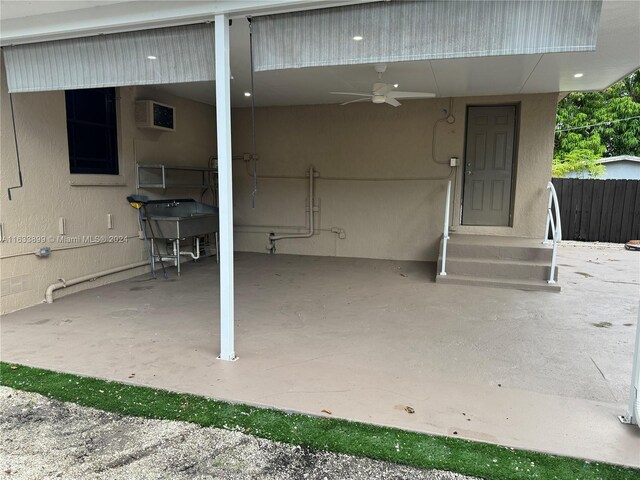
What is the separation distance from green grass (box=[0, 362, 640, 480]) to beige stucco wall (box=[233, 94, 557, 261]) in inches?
198

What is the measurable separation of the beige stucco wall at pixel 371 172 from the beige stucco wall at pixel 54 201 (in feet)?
7.11

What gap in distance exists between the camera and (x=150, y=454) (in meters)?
2.05

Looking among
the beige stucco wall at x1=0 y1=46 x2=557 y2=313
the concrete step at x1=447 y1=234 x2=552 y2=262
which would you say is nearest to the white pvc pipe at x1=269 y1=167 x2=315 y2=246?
the beige stucco wall at x1=0 y1=46 x2=557 y2=313

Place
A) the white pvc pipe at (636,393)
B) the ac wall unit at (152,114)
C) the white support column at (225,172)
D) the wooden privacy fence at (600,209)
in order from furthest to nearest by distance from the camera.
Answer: the wooden privacy fence at (600,209) < the ac wall unit at (152,114) < the white support column at (225,172) < the white pvc pipe at (636,393)

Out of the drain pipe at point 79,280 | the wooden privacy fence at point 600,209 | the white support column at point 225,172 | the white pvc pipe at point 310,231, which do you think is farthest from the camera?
the wooden privacy fence at point 600,209

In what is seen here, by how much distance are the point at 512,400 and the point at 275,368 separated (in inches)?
58.3

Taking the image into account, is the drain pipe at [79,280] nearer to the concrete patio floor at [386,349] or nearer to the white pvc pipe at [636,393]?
the concrete patio floor at [386,349]

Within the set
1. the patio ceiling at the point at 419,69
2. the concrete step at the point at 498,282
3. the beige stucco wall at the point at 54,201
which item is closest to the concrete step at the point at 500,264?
the concrete step at the point at 498,282

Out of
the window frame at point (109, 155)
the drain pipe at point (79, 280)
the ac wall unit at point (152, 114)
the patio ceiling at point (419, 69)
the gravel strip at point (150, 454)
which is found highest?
the patio ceiling at point (419, 69)

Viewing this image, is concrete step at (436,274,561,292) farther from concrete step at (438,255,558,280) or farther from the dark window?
the dark window

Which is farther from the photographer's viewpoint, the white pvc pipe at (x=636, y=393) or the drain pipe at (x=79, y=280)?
the drain pipe at (x=79, y=280)

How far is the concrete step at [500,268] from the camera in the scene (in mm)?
5359

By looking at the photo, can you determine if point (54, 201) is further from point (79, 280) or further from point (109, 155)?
point (109, 155)

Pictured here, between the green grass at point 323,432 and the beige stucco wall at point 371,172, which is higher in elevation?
the beige stucco wall at point 371,172
